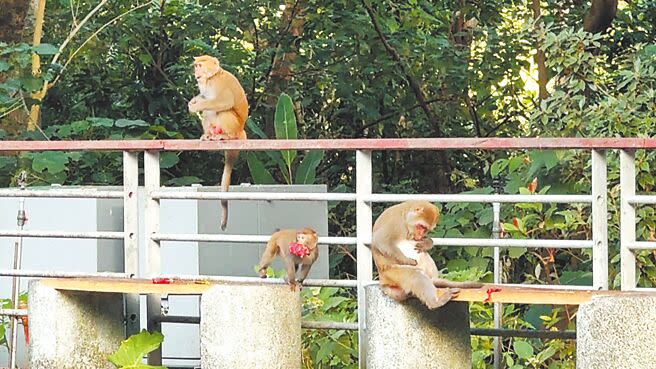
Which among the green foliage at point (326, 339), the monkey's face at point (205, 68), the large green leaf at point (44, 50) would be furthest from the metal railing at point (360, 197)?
the large green leaf at point (44, 50)

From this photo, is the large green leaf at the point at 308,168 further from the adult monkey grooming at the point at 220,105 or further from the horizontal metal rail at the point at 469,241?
the horizontal metal rail at the point at 469,241

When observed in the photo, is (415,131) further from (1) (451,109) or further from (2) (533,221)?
(2) (533,221)

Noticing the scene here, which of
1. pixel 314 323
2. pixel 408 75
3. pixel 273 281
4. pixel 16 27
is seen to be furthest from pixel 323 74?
pixel 314 323

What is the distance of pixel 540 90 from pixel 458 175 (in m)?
1.51

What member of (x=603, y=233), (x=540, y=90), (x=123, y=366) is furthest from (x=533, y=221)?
(x=540, y=90)

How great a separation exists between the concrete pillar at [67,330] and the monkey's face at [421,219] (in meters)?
1.85

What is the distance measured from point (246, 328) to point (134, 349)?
26.5 inches

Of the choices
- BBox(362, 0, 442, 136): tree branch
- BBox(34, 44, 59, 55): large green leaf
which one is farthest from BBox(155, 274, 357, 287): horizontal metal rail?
BBox(362, 0, 442, 136): tree branch

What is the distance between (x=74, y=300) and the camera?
20.8ft

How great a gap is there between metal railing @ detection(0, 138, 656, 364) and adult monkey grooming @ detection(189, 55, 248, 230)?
61 centimetres

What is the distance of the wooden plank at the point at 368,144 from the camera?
18.0 ft

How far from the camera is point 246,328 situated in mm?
5828

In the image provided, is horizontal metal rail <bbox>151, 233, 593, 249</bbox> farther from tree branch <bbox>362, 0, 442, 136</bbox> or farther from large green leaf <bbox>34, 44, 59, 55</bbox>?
tree branch <bbox>362, 0, 442, 136</bbox>

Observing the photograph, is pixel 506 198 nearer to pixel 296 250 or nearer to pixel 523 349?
pixel 296 250
